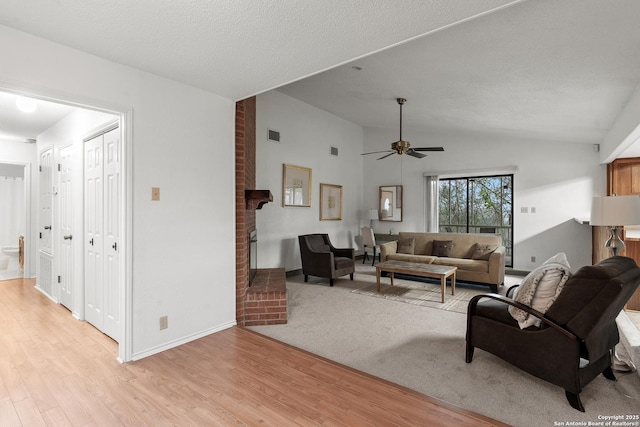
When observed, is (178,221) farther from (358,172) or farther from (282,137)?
(358,172)

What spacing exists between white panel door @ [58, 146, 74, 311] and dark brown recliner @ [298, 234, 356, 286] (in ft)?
10.9

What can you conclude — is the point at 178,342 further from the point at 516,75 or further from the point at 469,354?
the point at 516,75

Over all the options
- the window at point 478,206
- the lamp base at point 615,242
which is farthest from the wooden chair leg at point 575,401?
the window at point 478,206

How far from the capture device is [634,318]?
11.9 ft

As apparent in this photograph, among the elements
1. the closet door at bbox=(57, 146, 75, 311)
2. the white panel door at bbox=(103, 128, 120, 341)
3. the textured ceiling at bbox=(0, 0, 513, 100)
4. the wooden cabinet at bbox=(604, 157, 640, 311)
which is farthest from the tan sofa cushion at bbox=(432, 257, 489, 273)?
the closet door at bbox=(57, 146, 75, 311)

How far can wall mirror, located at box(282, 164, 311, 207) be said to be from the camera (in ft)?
20.3

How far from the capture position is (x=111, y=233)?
312cm

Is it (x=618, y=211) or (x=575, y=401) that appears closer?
(x=575, y=401)

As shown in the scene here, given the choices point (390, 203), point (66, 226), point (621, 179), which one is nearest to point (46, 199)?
point (66, 226)

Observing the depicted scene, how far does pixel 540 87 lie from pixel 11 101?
18.9 feet

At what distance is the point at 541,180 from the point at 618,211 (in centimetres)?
388

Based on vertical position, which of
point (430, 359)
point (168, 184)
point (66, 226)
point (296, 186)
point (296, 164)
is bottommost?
point (430, 359)

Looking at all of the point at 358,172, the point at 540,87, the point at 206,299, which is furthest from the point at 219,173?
the point at 358,172

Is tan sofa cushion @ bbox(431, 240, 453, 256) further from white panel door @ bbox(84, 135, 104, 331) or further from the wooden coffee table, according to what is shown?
white panel door @ bbox(84, 135, 104, 331)
